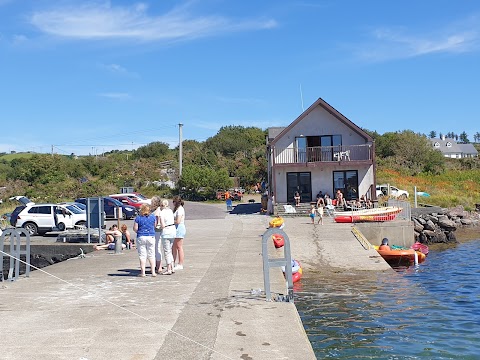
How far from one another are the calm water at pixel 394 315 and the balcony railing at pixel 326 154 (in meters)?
16.4

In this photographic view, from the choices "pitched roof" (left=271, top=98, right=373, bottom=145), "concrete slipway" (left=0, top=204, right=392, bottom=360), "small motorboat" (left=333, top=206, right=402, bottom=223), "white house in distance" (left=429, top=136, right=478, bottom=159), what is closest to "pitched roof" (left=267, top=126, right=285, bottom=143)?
"pitched roof" (left=271, top=98, right=373, bottom=145)

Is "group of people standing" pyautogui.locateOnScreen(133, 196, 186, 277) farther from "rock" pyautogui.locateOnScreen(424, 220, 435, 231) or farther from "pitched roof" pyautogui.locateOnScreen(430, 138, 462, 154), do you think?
"pitched roof" pyautogui.locateOnScreen(430, 138, 462, 154)

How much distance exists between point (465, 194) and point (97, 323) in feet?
157

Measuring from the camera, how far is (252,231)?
82.6ft

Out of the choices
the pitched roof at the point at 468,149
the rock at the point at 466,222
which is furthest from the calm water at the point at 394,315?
the pitched roof at the point at 468,149

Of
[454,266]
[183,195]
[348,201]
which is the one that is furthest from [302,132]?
[183,195]

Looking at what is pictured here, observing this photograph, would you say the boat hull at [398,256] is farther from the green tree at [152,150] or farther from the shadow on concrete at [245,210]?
the green tree at [152,150]

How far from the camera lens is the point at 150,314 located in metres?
9.10

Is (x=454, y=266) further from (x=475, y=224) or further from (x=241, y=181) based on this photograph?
(x=241, y=181)

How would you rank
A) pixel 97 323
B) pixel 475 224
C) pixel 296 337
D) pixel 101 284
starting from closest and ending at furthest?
1. pixel 296 337
2. pixel 97 323
3. pixel 101 284
4. pixel 475 224

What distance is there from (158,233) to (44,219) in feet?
58.1

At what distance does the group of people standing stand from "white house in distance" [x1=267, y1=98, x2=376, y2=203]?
911 inches

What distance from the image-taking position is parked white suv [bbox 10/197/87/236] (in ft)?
94.0

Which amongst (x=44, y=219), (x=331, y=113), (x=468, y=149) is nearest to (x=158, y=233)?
(x=44, y=219)
